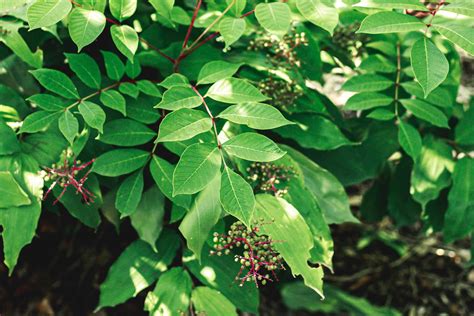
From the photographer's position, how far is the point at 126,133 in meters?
1.64

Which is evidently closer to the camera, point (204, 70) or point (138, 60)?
point (204, 70)

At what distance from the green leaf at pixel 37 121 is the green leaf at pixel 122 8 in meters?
0.36

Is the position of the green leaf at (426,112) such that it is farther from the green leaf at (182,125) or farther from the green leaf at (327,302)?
the green leaf at (327,302)

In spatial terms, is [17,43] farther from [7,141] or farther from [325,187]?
[325,187]

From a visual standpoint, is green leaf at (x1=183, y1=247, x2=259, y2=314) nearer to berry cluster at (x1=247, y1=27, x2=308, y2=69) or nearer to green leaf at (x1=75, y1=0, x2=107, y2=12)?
berry cluster at (x1=247, y1=27, x2=308, y2=69)

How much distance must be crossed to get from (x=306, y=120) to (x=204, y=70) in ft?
1.65

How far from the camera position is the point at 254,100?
146 centimetres

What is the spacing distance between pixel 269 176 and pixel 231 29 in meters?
0.48

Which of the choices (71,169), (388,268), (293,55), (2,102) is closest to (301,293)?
(388,268)

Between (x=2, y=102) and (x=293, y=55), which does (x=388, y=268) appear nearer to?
(x=293, y=55)

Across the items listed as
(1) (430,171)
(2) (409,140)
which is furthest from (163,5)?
(1) (430,171)

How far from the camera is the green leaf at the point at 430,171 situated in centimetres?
196

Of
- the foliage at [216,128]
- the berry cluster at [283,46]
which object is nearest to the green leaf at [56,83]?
the foliage at [216,128]

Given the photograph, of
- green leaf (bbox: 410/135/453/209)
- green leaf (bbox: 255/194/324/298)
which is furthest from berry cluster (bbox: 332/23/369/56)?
green leaf (bbox: 255/194/324/298)
